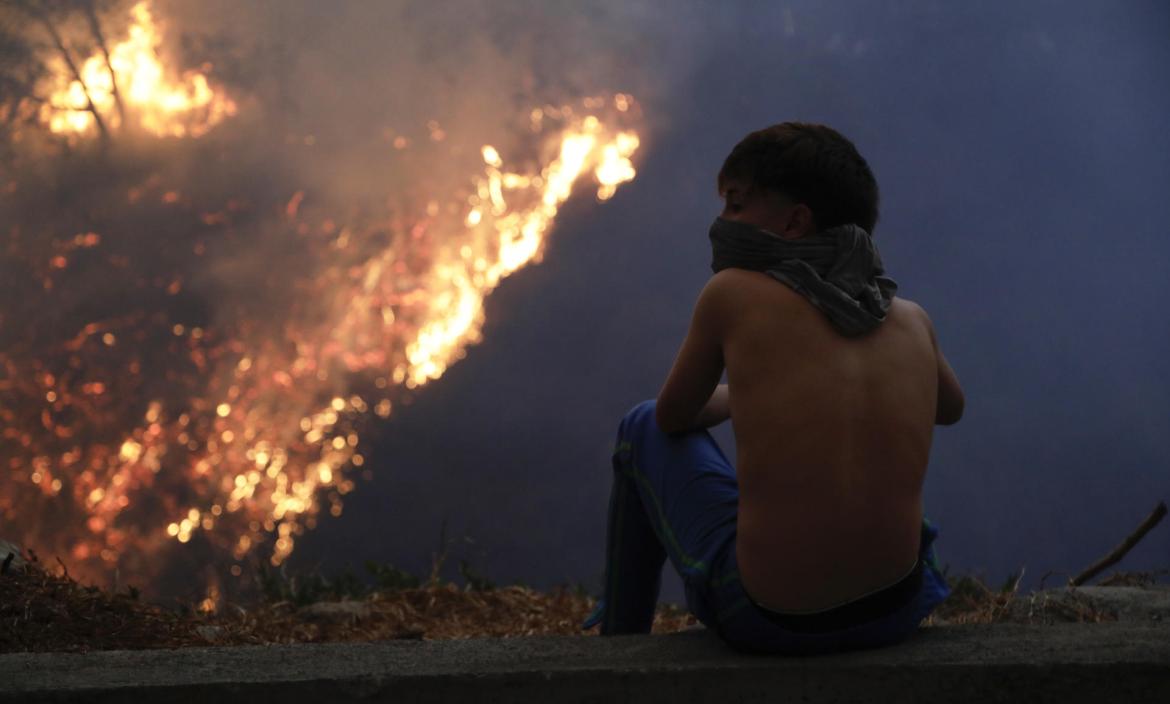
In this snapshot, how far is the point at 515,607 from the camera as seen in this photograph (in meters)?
6.99

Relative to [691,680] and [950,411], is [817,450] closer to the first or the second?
[691,680]

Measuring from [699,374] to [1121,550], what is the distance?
12.1 ft

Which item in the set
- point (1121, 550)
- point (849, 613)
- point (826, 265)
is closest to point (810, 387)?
point (826, 265)

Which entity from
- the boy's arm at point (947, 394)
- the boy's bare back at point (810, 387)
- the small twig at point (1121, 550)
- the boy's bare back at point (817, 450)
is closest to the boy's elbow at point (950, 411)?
the boy's arm at point (947, 394)

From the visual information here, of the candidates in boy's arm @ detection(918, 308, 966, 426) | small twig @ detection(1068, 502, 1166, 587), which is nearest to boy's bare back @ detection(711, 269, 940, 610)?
boy's arm @ detection(918, 308, 966, 426)

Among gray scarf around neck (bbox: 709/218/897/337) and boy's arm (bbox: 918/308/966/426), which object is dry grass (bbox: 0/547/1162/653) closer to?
boy's arm (bbox: 918/308/966/426)

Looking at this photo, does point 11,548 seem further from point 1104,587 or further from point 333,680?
point 1104,587

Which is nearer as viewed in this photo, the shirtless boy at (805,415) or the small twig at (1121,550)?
the shirtless boy at (805,415)

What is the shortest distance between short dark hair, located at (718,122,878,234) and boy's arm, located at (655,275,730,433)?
0.95 feet

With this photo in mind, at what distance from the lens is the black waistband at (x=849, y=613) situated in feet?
8.87

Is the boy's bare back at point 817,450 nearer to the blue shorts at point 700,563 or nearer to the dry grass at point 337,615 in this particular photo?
the blue shorts at point 700,563

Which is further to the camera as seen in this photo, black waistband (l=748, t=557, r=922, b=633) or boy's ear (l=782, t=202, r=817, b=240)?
boy's ear (l=782, t=202, r=817, b=240)

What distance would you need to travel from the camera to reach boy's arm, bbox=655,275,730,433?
9.16 ft

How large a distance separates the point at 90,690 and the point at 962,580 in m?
6.25
